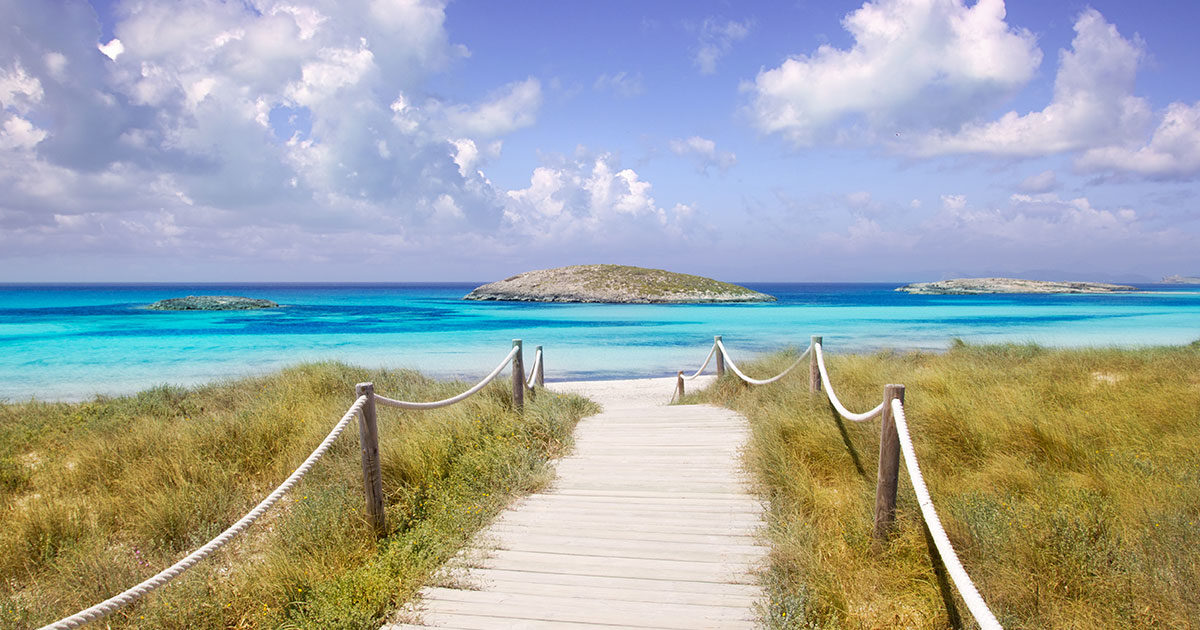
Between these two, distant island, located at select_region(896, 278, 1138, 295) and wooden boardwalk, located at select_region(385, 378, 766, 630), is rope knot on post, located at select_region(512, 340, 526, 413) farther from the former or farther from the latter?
distant island, located at select_region(896, 278, 1138, 295)

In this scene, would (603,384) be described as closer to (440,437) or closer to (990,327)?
(440,437)

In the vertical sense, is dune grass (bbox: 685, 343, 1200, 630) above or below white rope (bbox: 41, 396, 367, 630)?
below

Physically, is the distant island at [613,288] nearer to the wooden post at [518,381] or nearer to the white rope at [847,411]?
the wooden post at [518,381]

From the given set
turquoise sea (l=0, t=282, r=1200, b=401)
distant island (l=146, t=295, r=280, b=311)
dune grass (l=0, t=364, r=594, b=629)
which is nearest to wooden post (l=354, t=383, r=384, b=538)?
dune grass (l=0, t=364, r=594, b=629)

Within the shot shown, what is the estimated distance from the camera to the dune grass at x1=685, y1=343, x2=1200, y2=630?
2996 millimetres

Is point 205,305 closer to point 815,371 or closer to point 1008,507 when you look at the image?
point 815,371

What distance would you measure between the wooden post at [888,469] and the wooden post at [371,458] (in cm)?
356

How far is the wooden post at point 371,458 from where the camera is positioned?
4371mm

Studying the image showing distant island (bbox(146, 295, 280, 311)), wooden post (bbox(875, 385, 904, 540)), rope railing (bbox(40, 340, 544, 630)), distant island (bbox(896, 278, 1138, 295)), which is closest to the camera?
rope railing (bbox(40, 340, 544, 630))

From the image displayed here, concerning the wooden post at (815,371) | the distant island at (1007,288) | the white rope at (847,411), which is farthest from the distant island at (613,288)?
the white rope at (847,411)

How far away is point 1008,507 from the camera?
3816 mm

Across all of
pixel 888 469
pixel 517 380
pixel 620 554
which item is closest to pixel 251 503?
pixel 517 380

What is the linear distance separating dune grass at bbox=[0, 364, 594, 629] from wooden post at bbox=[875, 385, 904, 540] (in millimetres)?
2941

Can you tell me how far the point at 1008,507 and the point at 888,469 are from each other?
2.53ft
